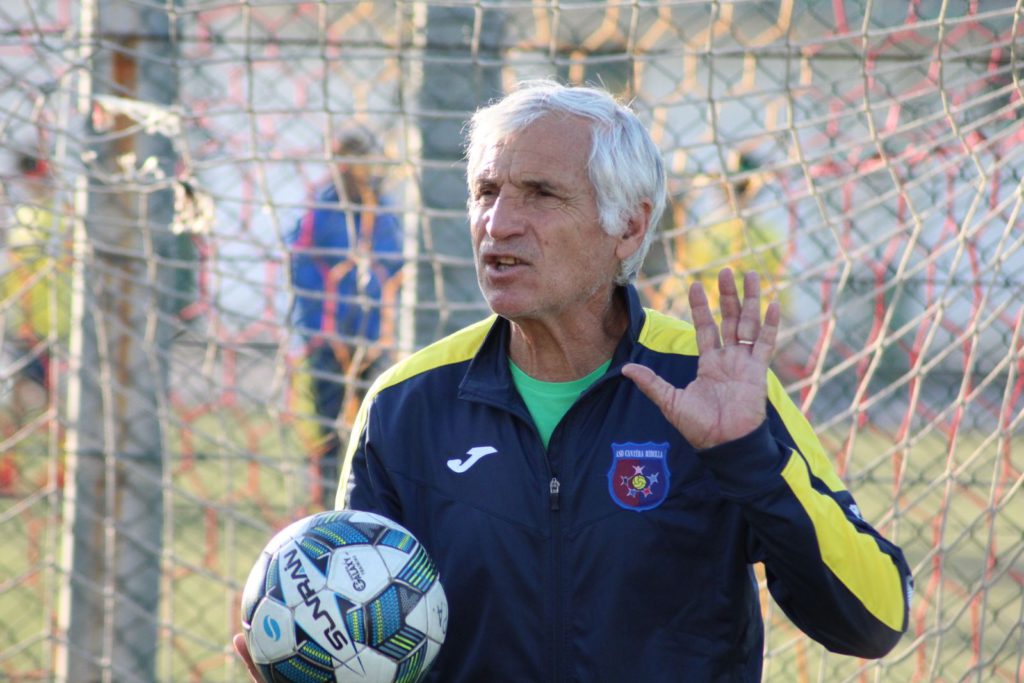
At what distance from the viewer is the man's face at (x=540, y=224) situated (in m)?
2.35

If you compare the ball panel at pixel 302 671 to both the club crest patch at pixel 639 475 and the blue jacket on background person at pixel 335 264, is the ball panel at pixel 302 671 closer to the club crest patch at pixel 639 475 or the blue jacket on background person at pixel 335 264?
the club crest patch at pixel 639 475

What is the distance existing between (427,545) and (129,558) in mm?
1851

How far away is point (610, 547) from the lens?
2238 millimetres

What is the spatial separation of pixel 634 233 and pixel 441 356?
18.5 inches

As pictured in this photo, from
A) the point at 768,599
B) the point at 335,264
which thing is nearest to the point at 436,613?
the point at 768,599

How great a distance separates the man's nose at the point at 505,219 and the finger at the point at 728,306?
43cm

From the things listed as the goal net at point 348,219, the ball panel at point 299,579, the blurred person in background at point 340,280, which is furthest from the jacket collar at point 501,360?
the blurred person in background at point 340,280

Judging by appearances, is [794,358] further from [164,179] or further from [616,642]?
[616,642]

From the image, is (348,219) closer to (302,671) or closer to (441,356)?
(441,356)

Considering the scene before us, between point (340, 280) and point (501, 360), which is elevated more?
point (340, 280)

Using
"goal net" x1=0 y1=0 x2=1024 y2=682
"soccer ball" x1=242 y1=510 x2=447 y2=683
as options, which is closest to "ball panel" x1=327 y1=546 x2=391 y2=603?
"soccer ball" x1=242 y1=510 x2=447 y2=683

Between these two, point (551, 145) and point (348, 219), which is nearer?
point (551, 145)

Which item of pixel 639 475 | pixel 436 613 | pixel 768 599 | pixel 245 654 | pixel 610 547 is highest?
pixel 639 475

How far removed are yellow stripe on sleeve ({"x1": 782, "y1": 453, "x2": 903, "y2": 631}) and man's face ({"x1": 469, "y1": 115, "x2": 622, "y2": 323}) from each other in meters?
0.59
